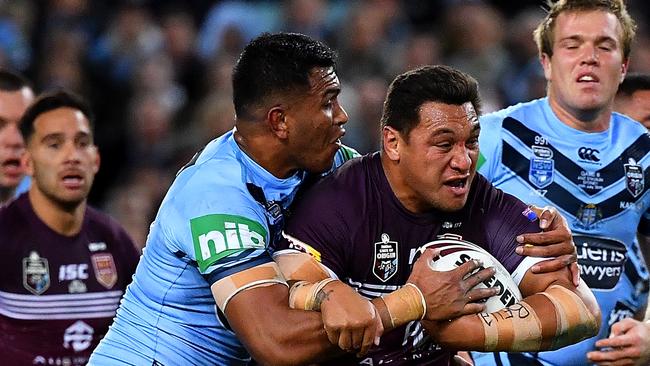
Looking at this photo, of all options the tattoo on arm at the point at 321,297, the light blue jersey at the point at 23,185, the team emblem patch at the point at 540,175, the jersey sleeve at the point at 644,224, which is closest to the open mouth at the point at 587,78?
the team emblem patch at the point at 540,175

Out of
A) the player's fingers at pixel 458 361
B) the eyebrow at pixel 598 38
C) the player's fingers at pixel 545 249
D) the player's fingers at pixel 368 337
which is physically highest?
the eyebrow at pixel 598 38

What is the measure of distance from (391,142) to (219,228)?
0.74 meters

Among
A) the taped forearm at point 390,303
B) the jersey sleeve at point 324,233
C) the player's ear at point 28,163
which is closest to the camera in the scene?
the taped forearm at point 390,303

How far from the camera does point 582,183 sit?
545 cm

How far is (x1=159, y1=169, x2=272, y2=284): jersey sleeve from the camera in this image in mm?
4266

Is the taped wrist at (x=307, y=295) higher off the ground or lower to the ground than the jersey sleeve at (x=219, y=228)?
lower

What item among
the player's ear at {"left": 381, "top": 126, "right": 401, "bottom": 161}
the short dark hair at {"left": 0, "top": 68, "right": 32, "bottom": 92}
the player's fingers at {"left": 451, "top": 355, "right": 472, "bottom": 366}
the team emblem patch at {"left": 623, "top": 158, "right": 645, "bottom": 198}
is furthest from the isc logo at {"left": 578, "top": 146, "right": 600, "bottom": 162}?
the short dark hair at {"left": 0, "top": 68, "right": 32, "bottom": 92}

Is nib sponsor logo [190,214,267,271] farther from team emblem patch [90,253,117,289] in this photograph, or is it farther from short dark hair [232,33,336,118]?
team emblem patch [90,253,117,289]

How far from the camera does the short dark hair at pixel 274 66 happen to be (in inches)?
180

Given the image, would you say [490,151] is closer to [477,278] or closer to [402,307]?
[477,278]

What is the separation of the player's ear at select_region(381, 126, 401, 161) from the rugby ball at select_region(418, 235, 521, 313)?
368 mm

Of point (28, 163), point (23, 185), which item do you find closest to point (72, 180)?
point (28, 163)

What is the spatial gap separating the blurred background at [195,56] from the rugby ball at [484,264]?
5.12 m

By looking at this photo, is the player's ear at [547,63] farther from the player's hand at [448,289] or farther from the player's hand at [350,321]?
the player's hand at [350,321]
